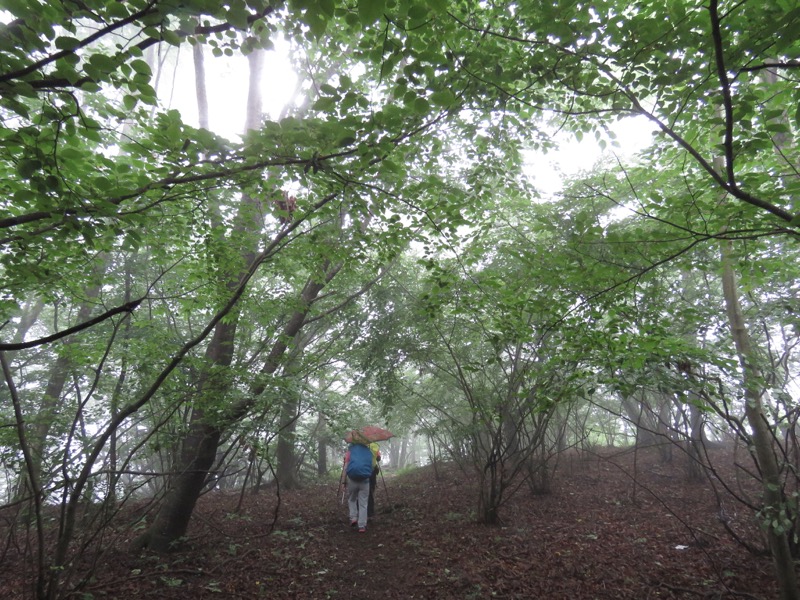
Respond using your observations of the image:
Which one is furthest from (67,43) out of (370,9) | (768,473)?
(768,473)

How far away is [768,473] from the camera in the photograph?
135 inches

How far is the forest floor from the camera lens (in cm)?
377

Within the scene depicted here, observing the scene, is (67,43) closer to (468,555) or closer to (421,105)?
(421,105)

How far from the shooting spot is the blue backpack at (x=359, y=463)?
596 centimetres

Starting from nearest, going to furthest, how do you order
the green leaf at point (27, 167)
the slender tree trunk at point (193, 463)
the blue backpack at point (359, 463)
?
the green leaf at point (27, 167)
the slender tree trunk at point (193, 463)
the blue backpack at point (359, 463)

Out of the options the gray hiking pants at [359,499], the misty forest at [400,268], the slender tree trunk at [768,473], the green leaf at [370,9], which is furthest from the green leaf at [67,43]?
the gray hiking pants at [359,499]

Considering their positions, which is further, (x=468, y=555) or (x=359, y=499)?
(x=359, y=499)

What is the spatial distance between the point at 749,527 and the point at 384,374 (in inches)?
204

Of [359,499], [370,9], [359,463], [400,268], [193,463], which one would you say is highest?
[400,268]

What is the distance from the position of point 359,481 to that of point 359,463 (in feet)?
0.87

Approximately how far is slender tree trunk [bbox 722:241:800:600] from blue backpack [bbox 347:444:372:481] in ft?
15.0

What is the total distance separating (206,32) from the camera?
2002mm

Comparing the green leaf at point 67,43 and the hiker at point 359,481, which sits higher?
the green leaf at point 67,43

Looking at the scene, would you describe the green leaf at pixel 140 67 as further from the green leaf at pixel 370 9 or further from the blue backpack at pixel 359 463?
the blue backpack at pixel 359 463
